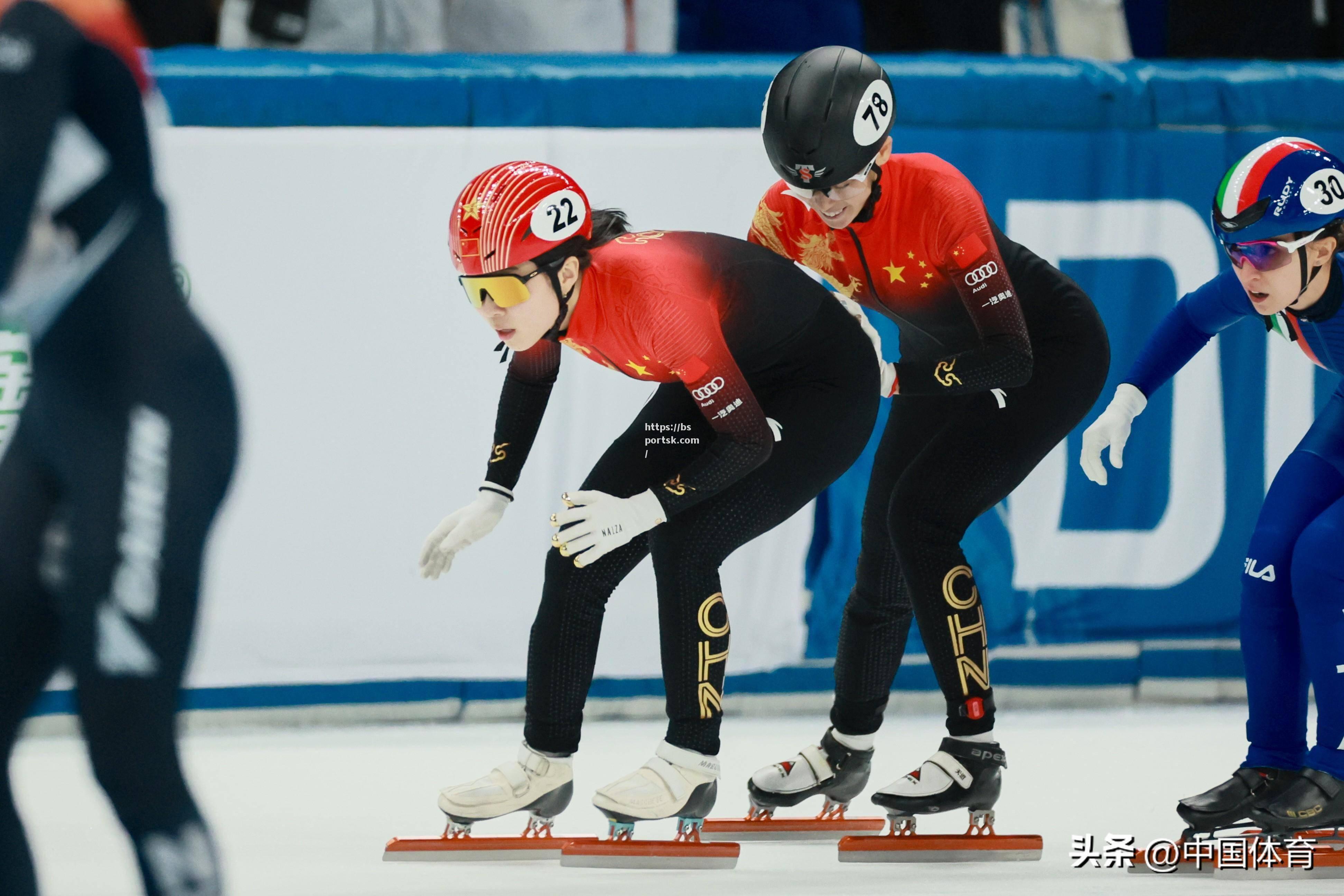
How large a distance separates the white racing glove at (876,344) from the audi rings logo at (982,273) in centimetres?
27

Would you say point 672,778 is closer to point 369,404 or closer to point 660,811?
point 660,811

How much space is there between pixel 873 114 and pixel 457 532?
54.4 inches

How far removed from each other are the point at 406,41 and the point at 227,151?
4.17 feet

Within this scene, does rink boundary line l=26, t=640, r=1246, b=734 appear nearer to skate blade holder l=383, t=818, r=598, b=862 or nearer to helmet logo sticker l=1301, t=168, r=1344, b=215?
skate blade holder l=383, t=818, r=598, b=862

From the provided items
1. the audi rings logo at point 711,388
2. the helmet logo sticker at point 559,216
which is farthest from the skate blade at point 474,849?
the helmet logo sticker at point 559,216

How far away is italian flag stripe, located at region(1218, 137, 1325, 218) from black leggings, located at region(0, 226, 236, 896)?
95.8 inches

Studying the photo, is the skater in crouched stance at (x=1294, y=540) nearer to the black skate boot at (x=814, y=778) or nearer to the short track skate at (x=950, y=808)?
the short track skate at (x=950, y=808)

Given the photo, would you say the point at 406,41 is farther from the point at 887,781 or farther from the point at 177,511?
the point at 177,511

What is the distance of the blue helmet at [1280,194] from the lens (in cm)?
364

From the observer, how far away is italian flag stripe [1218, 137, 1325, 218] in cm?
367

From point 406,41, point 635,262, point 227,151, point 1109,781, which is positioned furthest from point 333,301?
point 1109,781

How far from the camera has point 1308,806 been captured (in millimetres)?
3639

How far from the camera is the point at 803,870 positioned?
12.3 ft

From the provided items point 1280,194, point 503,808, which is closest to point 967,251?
point 1280,194
